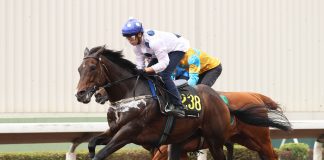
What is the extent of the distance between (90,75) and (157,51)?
0.70 m

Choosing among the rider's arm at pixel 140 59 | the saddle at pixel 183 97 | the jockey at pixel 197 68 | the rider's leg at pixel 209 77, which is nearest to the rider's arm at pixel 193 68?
the jockey at pixel 197 68

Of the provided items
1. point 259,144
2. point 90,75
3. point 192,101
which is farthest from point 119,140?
point 259,144

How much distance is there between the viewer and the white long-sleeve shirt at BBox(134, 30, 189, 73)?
7758 millimetres

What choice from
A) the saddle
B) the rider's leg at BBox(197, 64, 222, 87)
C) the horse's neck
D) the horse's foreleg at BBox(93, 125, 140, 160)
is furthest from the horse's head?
the rider's leg at BBox(197, 64, 222, 87)

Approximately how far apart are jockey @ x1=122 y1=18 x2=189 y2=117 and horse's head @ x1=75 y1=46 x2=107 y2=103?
12.7 inches

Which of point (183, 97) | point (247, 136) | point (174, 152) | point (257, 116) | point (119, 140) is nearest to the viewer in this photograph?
point (119, 140)

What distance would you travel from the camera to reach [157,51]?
777 centimetres

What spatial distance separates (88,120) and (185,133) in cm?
422

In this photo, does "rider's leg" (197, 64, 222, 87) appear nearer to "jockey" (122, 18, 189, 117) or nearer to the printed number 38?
the printed number 38

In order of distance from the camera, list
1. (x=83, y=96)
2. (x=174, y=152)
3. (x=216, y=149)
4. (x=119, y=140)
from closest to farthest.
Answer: (x=83, y=96) < (x=119, y=140) < (x=216, y=149) < (x=174, y=152)

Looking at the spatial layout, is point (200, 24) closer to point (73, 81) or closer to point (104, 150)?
point (73, 81)

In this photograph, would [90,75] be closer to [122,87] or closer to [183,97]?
[122,87]

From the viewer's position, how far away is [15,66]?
11.8 metres

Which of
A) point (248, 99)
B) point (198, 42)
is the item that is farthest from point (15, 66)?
point (248, 99)
